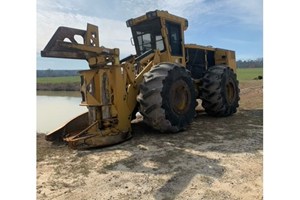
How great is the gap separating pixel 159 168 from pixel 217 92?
10.8ft

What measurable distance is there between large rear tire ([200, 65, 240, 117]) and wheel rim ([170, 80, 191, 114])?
1302 mm

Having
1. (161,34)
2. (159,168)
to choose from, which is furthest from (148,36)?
(159,168)

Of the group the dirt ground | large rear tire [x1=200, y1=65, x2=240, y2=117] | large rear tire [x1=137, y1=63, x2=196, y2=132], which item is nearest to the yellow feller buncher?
large rear tire [x1=137, y1=63, x2=196, y2=132]

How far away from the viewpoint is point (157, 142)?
160 inches

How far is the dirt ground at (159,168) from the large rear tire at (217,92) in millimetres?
1520

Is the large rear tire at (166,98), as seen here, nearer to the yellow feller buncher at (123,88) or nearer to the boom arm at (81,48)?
the yellow feller buncher at (123,88)

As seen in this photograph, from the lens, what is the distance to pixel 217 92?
5.92 meters

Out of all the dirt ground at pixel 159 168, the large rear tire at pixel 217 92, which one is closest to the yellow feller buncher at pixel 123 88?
the dirt ground at pixel 159 168

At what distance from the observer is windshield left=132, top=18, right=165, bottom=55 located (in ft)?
18.0

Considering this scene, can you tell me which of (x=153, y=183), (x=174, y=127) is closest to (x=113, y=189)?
(x=153, y=183)

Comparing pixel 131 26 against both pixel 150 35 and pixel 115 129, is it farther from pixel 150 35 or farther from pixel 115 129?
pixel 115 129

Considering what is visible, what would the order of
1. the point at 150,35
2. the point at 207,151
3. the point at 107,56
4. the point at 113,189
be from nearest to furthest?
the point at 113,189 < the point at 207,151 < the point at 107,56 < the point at 150,35

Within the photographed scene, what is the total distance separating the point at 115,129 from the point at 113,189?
5.13 ft

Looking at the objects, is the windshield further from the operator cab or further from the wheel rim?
the wheel rim
